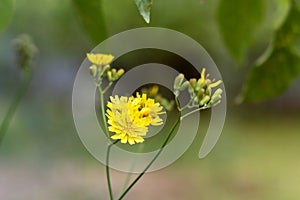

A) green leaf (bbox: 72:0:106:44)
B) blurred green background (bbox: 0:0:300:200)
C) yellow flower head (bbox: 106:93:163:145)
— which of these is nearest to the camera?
yellow flower head (bbox: 106:93:163:145)

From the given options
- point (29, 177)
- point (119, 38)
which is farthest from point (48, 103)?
point (119, 38)

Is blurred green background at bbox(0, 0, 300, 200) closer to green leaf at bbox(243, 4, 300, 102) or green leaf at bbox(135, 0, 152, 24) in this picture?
green leaf at bbox(243, 4, 300, 102)

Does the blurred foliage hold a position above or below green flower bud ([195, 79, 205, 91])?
above

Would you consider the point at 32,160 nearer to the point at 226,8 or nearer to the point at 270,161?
the point at 270,161

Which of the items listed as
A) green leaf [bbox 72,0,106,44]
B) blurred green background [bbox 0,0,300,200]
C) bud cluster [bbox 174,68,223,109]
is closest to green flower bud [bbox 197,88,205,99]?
bud cluster [bbox 174,68,223,109]

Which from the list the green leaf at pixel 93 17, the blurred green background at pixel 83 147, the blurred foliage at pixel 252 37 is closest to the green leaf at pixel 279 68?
the blurred foliage at pixel 252 37
